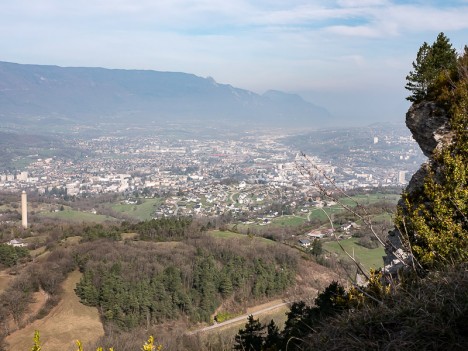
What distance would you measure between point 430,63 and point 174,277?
610 inches

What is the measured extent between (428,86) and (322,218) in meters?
32.9

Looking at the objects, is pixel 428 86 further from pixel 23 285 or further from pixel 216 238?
pixel 216 238

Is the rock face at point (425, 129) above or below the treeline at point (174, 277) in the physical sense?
above

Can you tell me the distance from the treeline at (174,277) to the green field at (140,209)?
2038cm

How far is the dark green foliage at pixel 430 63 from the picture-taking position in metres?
7.96

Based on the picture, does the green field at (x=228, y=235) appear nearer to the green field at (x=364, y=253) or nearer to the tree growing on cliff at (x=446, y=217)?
the green field at (x=364, y=253)

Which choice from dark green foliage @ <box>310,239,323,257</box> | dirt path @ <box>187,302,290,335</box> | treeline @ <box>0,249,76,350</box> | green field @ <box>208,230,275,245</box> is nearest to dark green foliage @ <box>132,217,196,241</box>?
green field @ <box>208,230,275,245</box>

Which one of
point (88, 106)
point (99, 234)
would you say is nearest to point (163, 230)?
point (99, 234)

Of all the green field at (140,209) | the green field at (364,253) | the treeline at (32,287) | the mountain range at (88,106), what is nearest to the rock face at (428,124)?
the treeline at (32,287)

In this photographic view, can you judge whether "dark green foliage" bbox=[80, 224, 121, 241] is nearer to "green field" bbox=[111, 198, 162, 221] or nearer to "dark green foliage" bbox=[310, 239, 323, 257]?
"dark green foliage" bbox=[310, 239, 323, 257]

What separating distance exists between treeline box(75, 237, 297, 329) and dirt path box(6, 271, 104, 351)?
532 millimetres

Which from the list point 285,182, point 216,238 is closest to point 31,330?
point 216,238

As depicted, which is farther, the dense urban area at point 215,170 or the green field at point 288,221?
the dense urban area at point 215,170

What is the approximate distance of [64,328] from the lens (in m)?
15.2
